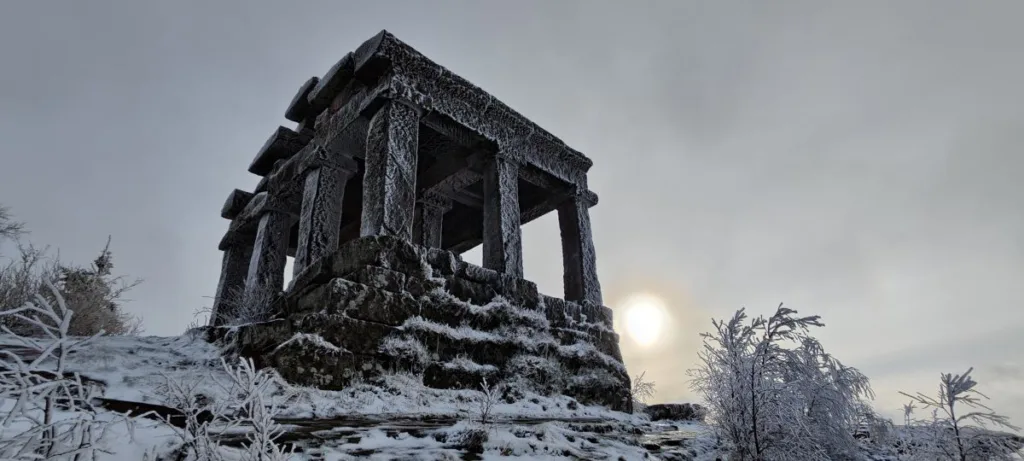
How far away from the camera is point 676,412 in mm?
7031

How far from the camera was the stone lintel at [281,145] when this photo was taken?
9133 millimetres

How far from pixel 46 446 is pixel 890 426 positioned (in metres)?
5.24

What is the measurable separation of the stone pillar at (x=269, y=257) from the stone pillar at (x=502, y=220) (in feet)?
10.8

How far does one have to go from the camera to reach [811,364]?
168 inches

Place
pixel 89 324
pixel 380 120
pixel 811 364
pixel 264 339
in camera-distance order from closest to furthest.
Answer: pixel 811 364 → pixel 264 339 → pixel 380 120 → pixel 89 324

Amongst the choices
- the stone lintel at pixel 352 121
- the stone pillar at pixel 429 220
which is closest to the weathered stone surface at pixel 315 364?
the stone lintel at pixel 352 121

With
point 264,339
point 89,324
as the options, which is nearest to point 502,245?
point 264,339

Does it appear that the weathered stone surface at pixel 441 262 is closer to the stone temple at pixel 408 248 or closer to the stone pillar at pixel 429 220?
the stone temple at pixel 408 248

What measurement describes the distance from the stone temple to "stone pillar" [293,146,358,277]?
0.02 meters

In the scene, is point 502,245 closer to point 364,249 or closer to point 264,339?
point 364,249

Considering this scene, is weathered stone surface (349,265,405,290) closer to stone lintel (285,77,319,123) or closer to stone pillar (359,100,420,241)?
stone pillar (359,100,420,241)

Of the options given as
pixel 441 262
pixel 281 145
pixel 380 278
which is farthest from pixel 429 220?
pixel 380 278

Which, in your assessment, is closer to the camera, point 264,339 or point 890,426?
point 890,426

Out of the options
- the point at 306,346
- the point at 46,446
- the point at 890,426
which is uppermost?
the point at 306,346
